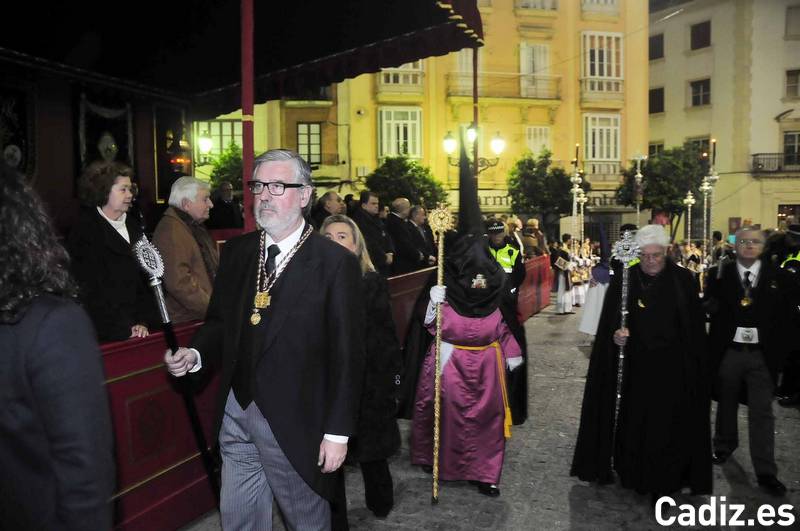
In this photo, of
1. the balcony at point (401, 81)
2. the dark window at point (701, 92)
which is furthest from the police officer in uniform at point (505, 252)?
the dark window at point (701, 92)

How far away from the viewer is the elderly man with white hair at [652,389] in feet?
17.3

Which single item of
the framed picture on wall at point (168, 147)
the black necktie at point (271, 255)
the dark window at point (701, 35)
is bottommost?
the black necktie at point (271, 255)

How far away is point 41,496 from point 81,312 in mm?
489

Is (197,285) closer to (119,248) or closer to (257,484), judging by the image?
(119,248)

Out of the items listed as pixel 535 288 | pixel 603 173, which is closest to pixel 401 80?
pixel 603 173

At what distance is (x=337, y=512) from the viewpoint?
4375 mm

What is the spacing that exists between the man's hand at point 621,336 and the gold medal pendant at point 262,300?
3258mm

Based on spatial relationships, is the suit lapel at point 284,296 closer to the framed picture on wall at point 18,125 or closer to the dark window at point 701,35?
the framed picture on wall at point 18,125

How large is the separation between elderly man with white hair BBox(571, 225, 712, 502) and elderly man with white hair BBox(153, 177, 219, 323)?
3.19m

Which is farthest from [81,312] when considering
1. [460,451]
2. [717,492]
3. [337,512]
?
[717,492]

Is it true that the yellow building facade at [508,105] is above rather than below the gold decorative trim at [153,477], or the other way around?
above

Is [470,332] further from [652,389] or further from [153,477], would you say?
[153,477]

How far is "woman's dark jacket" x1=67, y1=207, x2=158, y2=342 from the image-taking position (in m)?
4.59

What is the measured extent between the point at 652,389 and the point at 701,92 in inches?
1647
